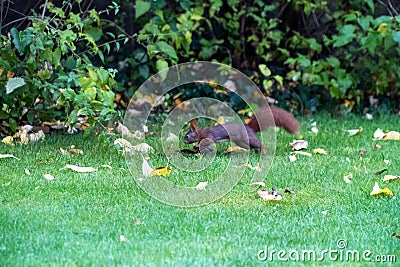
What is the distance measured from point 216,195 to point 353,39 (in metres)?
3.45

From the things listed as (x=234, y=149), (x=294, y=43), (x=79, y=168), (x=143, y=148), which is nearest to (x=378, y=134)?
(x=234, y=149)

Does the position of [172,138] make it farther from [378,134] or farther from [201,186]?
[378,134]

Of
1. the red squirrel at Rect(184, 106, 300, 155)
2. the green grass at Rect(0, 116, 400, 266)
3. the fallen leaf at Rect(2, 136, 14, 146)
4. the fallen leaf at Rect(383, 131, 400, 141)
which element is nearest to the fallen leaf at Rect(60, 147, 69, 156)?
the green grass at Rect(0, 116, 400, 266)

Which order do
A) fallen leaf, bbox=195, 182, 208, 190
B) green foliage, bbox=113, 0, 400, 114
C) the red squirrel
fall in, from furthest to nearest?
green foliage, bbox=113, 0, 400, 114 → the red squirrel → fallen leaf, bbox=195, 182, 208, 190

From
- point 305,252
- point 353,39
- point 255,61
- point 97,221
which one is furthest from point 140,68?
point 305,252

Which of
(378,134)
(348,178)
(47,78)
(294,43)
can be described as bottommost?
(378,134)

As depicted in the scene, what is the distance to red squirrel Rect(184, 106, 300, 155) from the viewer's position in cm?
441

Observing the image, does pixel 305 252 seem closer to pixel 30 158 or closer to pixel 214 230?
pixel 214 230

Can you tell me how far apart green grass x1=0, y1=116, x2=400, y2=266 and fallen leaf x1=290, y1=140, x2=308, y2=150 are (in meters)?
0.26

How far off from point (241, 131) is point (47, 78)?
4.06 ft

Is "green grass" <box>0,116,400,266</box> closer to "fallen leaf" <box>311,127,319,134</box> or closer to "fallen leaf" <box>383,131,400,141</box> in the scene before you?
"fallen leaf" <box>383,131,400,141</box>

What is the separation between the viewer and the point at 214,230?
3.10m

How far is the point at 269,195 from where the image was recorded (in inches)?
141

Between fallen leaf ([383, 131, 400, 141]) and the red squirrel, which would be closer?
the red squirrel
